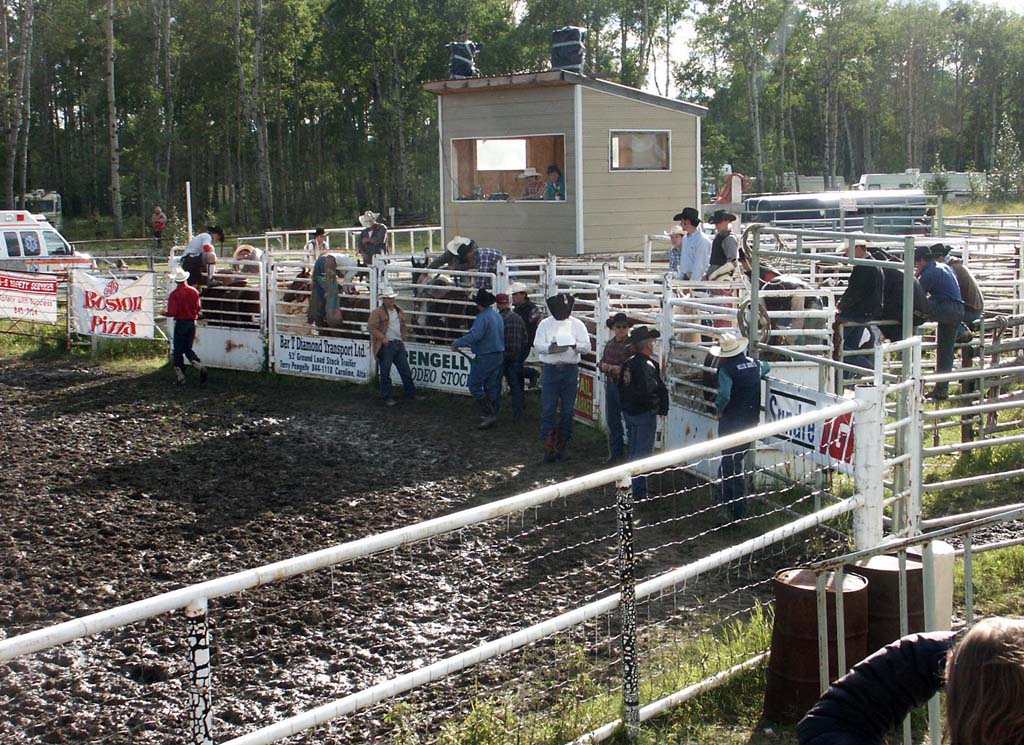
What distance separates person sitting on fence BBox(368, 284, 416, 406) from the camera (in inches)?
592

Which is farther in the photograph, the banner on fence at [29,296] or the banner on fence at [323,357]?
the banner on fence at [29,296]

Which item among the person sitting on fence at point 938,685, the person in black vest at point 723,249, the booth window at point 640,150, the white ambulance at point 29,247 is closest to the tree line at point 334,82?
the white ambulance at point 29,247

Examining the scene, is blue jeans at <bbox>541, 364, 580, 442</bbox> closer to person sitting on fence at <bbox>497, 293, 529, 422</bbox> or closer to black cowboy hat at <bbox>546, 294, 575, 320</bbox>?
black cowboy hat at <bbox>546, 294, 575, 320</bbox>

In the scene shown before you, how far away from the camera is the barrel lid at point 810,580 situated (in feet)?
16.8

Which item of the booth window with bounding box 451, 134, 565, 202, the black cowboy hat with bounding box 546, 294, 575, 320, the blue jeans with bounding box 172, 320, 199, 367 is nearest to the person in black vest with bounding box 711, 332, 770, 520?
the black cowboy hat with bounding box 546, 294, 575, 320

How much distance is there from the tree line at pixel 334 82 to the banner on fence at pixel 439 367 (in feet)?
101

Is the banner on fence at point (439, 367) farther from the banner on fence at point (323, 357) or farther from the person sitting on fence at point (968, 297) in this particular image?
the person sitting on fence at point (968, 297)

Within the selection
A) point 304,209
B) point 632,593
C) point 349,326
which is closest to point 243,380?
point 349,326

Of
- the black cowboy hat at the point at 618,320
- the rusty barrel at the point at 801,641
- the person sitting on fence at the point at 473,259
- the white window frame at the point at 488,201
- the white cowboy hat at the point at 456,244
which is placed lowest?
the rusty barrel at the point at 801,641

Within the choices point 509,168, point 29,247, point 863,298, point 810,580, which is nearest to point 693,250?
point 863,298

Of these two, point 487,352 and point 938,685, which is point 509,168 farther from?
point 938,685

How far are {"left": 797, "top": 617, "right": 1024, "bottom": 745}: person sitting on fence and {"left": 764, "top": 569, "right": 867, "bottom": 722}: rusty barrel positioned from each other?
89.5 inches

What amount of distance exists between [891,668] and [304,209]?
61.9 m

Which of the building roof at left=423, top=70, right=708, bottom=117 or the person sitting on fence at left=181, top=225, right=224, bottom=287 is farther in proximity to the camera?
the building roof at left=423, top=70, right=708, bottom=117
